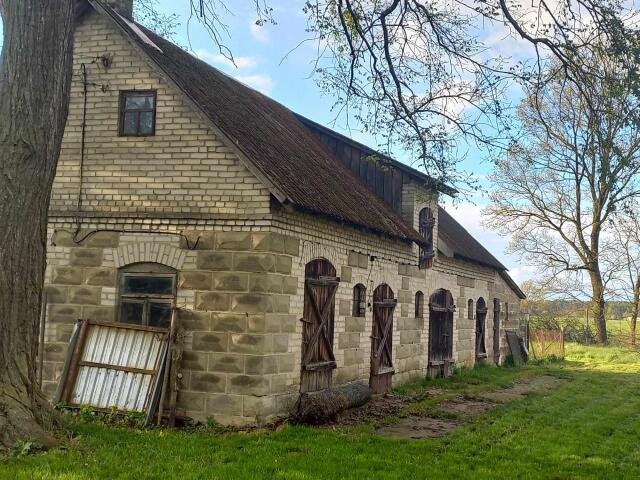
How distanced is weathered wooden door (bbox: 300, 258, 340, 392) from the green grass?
1.44m

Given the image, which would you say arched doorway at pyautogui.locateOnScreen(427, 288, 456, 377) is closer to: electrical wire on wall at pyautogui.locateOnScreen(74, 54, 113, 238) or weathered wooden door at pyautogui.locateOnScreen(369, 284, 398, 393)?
weathered wooden door at pyautogui.locateOnScreen(369, 284, 398, 393)

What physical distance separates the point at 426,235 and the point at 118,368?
9604mm

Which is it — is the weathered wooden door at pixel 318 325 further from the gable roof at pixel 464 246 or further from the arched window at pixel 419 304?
the gable roof at pixel 464 246

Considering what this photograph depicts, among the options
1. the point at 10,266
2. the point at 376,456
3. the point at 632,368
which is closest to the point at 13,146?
the point at 10,266

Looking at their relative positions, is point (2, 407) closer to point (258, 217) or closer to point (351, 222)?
point (258, 217)

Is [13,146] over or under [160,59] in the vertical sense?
under

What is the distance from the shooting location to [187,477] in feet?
23.5

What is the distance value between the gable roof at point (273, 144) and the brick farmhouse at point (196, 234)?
0.23ft

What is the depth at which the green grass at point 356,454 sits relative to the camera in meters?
7.42

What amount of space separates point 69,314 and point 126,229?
5.61 feet

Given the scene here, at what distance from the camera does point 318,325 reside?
11789mm

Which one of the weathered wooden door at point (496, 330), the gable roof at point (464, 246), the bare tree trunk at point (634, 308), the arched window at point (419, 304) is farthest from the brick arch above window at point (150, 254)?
the bare tree trunk at point (634, 308)

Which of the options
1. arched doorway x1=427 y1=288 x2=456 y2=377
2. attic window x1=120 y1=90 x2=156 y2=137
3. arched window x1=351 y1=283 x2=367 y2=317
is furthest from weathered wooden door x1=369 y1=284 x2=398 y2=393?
attic window x1=120 y1=90 x2=156 y2=137

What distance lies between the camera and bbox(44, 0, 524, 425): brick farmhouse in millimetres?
10188
